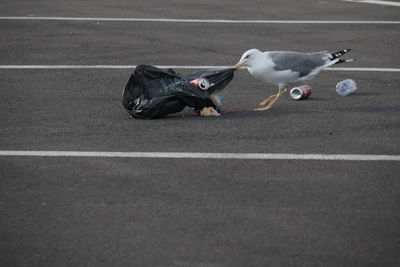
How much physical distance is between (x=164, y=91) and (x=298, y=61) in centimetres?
172

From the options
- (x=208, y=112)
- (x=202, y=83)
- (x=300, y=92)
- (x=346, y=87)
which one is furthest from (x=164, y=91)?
(x=346, y=87)

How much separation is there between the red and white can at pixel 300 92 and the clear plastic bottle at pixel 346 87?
471 mm

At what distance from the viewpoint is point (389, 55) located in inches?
448

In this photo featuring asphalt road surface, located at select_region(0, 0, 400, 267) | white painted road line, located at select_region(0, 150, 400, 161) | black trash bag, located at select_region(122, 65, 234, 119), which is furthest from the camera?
black trash bag, located at select_region(122, 65, 234, 119)

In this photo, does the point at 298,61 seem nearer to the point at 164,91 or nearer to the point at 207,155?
the point at 164,91

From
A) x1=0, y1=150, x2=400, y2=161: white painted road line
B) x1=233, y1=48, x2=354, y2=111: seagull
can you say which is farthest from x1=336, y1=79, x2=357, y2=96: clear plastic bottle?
x1=0, y1=150, x2=400, y2=161: white painted road line

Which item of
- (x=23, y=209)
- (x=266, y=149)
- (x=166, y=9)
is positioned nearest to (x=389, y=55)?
(x=266, y=149)

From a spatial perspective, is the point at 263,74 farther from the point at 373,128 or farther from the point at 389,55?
the point at 389,55

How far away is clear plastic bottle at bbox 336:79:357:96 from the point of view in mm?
9070

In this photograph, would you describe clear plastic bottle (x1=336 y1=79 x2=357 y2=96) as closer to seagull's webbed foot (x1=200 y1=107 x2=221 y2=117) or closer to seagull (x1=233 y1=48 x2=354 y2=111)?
seagull (x1=233 y1=48 x2=354 y2=111)

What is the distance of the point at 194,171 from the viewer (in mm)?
6305

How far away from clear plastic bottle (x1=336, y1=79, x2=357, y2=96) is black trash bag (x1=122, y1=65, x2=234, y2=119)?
184cm

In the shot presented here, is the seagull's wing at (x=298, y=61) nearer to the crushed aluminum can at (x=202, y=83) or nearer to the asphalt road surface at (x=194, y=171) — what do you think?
the asphalt road surface at (x=194, y=171)

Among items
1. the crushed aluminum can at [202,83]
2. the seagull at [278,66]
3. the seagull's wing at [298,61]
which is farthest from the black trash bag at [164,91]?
the seagull's wing at [298,61]
